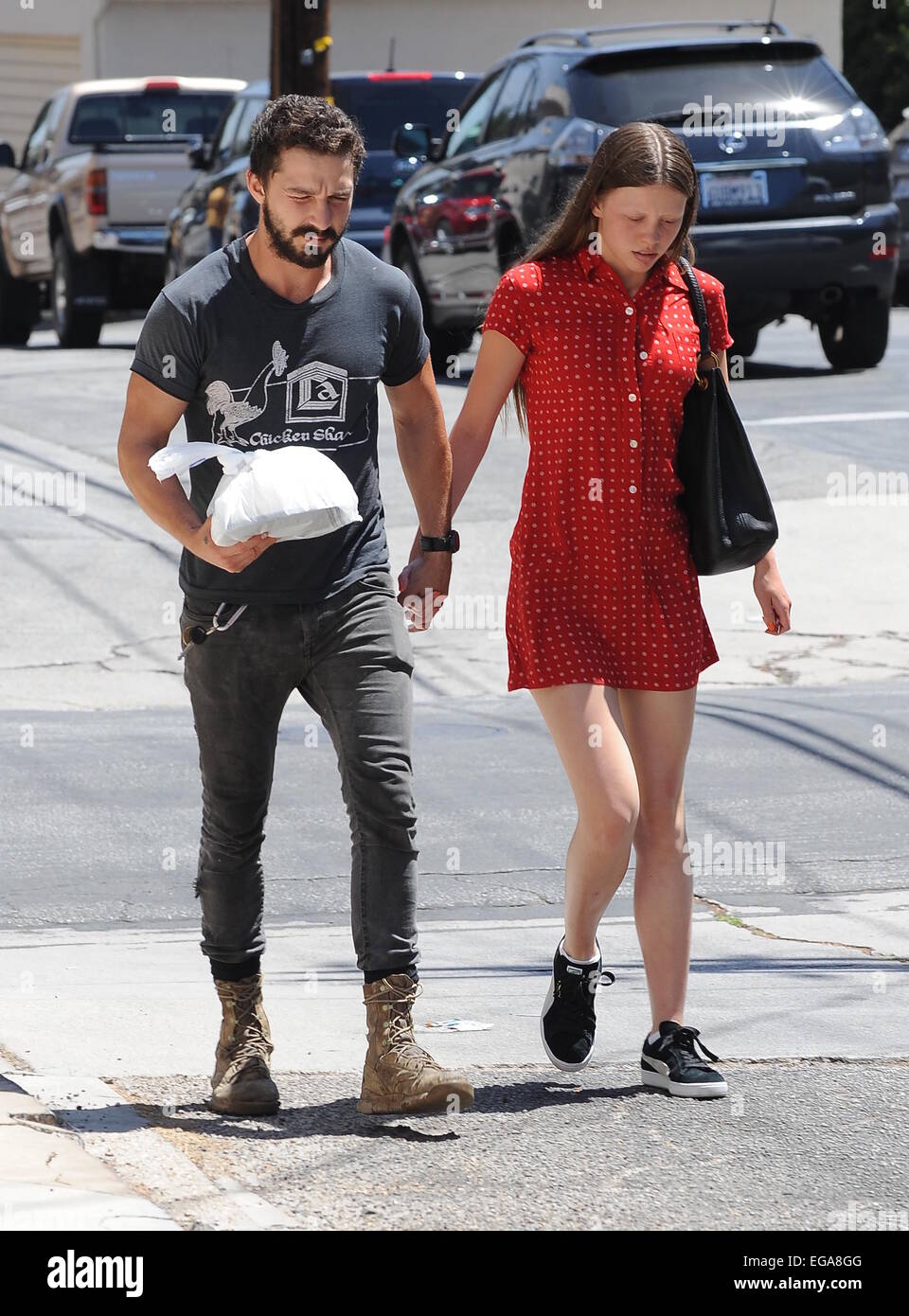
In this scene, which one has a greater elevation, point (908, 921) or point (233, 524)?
point (233, 524)

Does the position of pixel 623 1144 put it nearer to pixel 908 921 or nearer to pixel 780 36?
pixel 908 921

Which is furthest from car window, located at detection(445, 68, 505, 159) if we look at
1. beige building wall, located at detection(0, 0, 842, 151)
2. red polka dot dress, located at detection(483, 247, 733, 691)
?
beige building wall, located at detection(0, 0, 842, 151)

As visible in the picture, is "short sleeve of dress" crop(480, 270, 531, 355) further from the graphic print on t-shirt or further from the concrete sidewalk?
the concrete sidewalk

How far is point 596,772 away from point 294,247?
3.89 ft

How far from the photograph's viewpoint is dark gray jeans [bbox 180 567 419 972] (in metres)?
4.38

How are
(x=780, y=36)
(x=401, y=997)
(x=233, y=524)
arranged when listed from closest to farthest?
(x=233, y=524) < (x=401, y=997) < (x=780, y=36)

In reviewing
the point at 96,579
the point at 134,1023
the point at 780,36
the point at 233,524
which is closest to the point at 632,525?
the point at 233,524

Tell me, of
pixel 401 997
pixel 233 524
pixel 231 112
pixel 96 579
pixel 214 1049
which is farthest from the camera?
pixel 231 112

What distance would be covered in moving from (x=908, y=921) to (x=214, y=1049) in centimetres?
229

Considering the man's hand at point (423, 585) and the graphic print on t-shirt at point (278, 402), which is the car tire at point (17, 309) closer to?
the man's hand at point (423, 585)

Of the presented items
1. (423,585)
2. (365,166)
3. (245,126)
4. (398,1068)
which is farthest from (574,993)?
(245,126)

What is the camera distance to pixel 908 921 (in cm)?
623

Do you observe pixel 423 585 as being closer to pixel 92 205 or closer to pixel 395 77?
pixel 395 77

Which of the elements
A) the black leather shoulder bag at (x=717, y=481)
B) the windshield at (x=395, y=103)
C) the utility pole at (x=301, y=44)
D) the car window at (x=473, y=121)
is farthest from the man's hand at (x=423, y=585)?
the windshield at (x=395, y=103)
